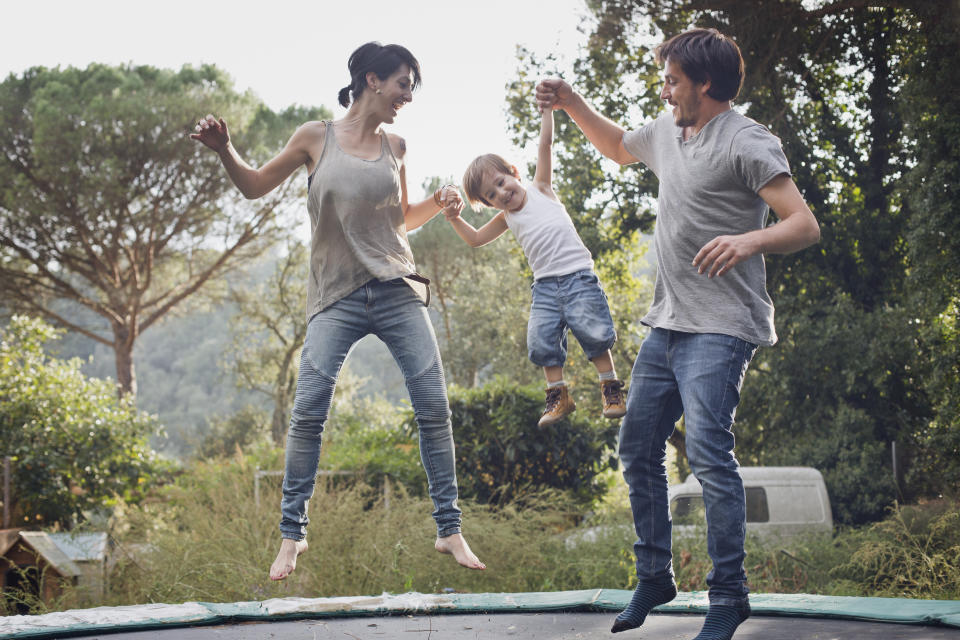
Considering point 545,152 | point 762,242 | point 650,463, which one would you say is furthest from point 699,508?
point 762,242

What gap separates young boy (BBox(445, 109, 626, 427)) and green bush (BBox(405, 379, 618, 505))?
448 centimetres

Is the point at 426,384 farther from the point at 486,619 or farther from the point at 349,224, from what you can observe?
the point at 486,619

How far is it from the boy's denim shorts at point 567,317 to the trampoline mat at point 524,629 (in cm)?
87

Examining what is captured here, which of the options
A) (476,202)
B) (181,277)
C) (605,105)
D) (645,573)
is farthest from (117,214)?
(645,573)

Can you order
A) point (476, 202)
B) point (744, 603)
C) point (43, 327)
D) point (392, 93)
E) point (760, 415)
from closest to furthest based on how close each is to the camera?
point (744, 603) < point (392, 93) < point (476, 202) < point (43, 327) < point (760, 415)

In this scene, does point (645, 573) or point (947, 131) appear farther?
point (947, 131)

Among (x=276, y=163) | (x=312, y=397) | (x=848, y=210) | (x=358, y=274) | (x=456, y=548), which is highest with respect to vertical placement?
(x=848, y=210)

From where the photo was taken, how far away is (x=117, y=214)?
15.8 metres

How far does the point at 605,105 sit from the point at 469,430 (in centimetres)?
492

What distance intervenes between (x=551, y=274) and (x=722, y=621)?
129cm

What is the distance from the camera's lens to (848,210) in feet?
34.0

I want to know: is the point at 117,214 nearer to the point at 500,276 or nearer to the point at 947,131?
the point at 500,276

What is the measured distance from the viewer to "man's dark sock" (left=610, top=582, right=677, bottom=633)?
2.35 meters

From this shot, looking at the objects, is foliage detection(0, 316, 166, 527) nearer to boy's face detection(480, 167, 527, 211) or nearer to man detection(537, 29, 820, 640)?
boy's face detection(480, 167, 527, 211)
